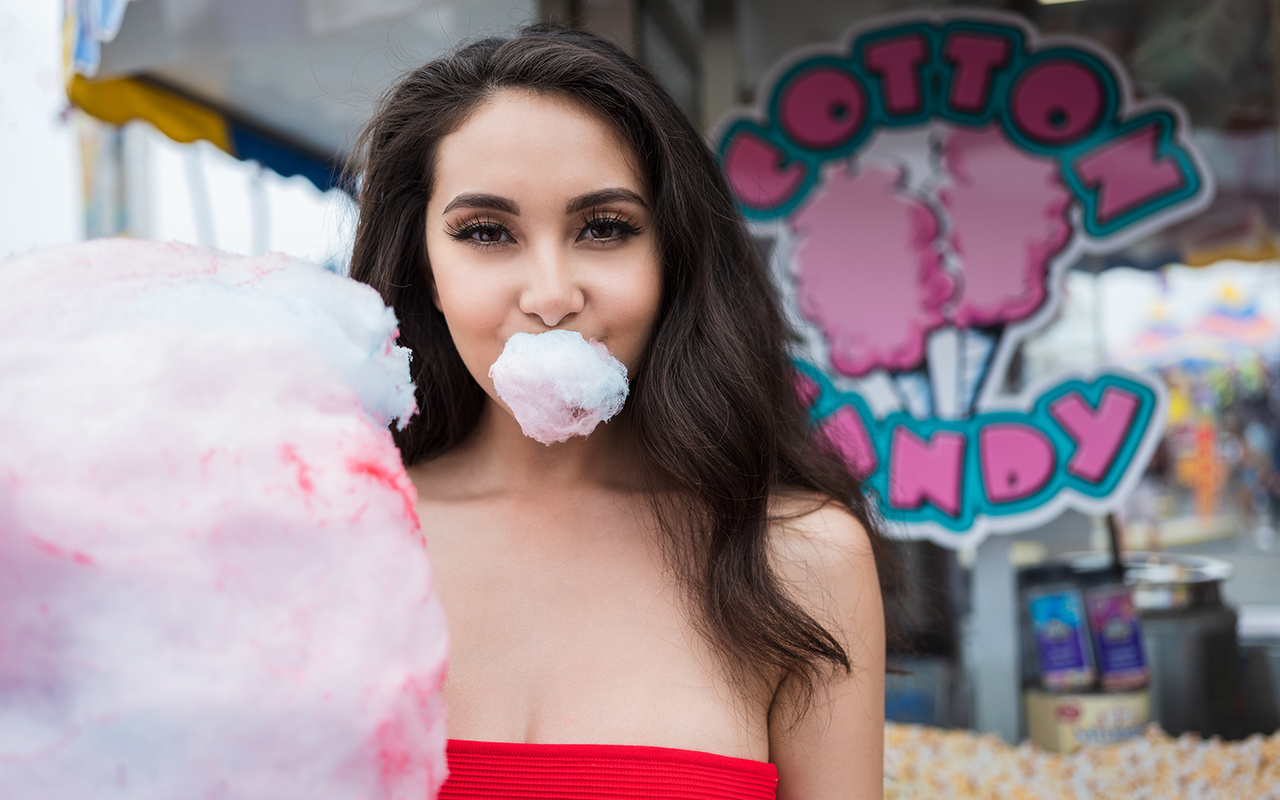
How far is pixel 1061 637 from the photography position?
9.11 feet

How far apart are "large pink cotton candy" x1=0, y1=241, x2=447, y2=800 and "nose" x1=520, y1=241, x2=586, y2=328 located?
355 mm

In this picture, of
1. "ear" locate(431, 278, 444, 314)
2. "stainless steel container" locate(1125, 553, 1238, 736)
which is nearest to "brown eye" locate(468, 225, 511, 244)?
"ear" locate(431, 278, 444, 314)

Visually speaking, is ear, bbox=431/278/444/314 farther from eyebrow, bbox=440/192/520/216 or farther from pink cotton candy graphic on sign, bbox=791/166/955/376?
pink cotton candy graphic on sign, bbox=791/166/955/376

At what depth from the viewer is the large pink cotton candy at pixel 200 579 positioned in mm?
552

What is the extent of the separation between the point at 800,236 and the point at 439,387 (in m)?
1.98

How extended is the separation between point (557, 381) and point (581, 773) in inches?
16.9

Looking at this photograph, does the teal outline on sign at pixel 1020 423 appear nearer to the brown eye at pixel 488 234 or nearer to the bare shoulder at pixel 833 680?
the bare shoulder at pixel 833 680

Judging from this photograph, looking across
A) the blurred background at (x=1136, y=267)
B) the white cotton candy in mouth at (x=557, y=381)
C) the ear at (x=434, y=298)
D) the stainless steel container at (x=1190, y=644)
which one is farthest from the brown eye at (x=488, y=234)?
the stainless steel container at (x=1190, y=644)

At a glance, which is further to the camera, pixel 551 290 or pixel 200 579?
pixel 551 290

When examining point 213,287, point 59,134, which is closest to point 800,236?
point 213,287

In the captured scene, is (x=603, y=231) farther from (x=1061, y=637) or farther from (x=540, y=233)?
(x=1061, y=637)

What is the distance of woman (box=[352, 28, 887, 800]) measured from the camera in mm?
1016

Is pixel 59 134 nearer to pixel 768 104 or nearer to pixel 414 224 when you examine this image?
pixel 768 104

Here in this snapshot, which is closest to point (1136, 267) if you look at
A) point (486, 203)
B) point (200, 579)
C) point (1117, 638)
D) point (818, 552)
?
point (1117, 638)
